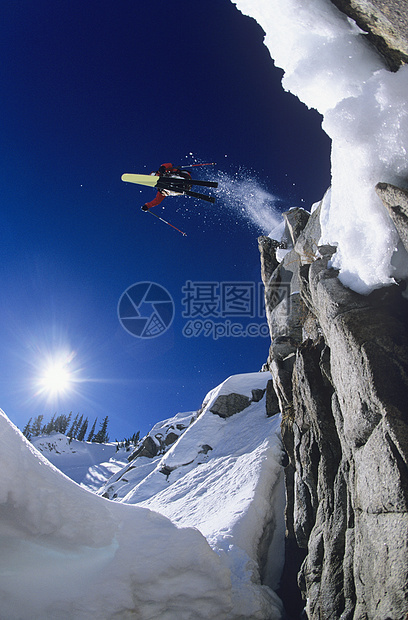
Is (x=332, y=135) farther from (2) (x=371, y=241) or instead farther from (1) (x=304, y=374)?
(1) (x=304, y=374)

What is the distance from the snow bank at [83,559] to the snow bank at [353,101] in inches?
335

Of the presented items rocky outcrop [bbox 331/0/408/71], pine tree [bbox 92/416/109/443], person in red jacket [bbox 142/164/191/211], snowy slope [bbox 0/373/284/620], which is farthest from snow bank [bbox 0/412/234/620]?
pine tree [bbox 92/416/109/443]

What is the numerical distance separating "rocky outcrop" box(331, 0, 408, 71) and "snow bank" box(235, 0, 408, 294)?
0.50 feet

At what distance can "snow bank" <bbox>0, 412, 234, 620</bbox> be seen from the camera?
585 centimetres

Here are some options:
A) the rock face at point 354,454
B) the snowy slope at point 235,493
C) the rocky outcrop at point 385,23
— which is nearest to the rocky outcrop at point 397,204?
the rock face at point 354,454

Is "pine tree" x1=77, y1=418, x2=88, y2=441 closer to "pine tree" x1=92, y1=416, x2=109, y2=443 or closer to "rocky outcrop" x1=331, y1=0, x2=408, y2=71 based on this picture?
"pine tree" x1=92, y1=416, x2=109, y2=443

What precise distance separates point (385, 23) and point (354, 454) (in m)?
8.01

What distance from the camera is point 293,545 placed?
1088 cm


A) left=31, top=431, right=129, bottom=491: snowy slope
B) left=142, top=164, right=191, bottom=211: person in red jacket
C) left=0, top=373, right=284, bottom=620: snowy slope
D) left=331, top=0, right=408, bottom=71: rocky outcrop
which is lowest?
left=0, top=373, right=284, bottom=620: snowy slope

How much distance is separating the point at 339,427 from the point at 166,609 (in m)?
6.07

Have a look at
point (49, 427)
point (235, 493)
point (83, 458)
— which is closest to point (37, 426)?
point (49, 427)

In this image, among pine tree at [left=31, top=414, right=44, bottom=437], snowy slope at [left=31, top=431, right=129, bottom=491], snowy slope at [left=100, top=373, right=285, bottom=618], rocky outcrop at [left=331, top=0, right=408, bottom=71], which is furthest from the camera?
pine tree at [left=31, top=414, right=44, bottom=437]

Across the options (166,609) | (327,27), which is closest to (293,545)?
(166,609)

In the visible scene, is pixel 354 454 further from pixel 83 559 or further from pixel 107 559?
pixel 83 559
